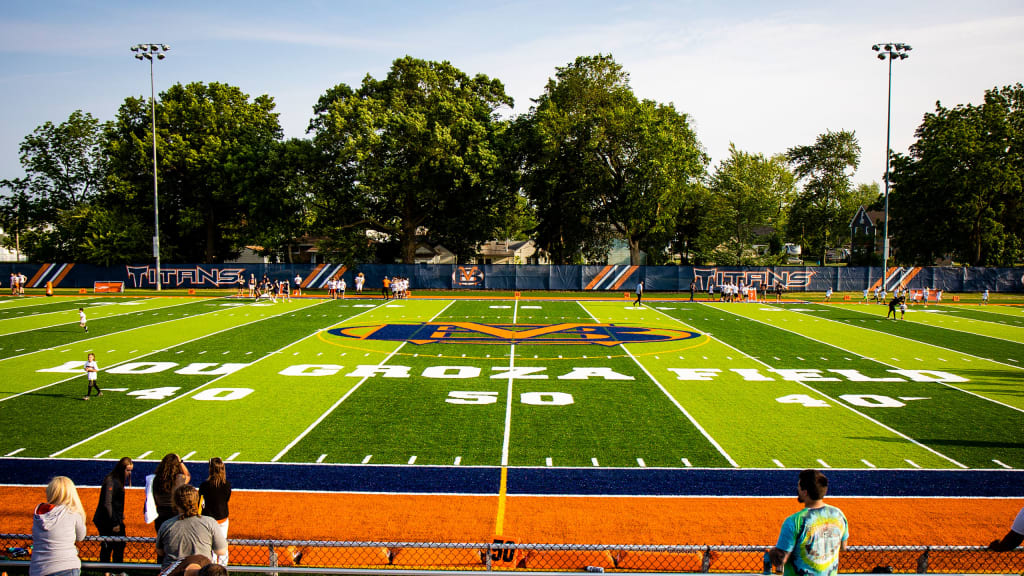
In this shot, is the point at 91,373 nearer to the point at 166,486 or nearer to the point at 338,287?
the point at 166,486

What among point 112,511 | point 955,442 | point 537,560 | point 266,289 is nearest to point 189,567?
point 112,511

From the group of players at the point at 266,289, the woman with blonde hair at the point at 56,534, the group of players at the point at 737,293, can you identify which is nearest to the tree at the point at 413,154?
the group of players at the point at 266,289

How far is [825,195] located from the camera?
72.8 m

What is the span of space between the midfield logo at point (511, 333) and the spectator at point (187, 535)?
1821 centimetres

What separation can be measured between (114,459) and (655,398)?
39.1 feet

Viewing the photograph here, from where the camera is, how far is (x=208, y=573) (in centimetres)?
422

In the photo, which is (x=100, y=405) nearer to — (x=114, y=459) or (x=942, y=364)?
(x=114, y=459)

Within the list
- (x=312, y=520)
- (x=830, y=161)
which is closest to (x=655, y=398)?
(x=312, y=520)

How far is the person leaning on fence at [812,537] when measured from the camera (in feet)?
16.7

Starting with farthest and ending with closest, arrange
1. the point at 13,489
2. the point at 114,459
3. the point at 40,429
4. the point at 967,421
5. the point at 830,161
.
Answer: the point at 830,161, the point at 967,421, the point at 40,429, the point at 114,459, the point at 13,489

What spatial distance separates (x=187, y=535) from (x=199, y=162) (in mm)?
55519

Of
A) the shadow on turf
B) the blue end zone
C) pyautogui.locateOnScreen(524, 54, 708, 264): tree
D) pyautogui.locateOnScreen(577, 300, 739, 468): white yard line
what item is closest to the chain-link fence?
the blue end zone

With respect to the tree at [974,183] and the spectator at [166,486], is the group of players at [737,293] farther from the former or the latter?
the spectator at [166,486]

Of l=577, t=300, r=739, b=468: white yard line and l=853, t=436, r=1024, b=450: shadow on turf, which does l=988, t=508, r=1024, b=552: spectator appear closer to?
l=577, t=300, r=739, b=468: white yard line
